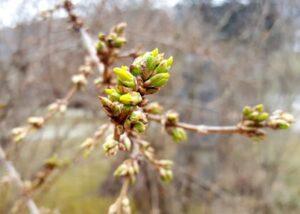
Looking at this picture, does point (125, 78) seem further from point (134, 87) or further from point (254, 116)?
point (254, 116)

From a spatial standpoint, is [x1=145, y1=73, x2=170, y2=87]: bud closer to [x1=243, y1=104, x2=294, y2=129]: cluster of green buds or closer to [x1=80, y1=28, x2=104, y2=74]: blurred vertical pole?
[x1=243, y1=104, x2=294, y2=129]: cluster of green buds

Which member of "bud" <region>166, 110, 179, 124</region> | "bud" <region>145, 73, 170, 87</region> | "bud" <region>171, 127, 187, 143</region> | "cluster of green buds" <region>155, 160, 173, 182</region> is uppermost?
"bud" <region>145, 73, 170, 87</region>

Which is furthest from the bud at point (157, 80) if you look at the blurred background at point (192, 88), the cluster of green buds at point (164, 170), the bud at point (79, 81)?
the blurred background at point (192, 88)

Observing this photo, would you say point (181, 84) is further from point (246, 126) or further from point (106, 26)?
point (246, 126)

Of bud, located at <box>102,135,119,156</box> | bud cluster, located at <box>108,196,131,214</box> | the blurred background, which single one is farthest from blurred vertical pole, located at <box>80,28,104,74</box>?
the blurred background

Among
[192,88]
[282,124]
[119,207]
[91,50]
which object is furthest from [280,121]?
[192,88]

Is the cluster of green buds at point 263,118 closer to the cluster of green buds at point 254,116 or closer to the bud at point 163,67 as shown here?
the cluster of green buds at point 254,116
